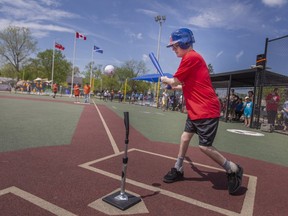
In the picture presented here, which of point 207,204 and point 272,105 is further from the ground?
point 272,105

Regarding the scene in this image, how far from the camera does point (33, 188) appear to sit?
327cm

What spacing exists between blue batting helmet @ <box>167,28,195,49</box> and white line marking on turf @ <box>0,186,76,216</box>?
2.70 metres

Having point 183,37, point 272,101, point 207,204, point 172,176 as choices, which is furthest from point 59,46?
point 207,204

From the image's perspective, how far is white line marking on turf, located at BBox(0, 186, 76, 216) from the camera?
274cm

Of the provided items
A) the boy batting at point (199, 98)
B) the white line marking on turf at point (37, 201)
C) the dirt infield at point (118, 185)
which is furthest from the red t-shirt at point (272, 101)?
the white line marking on turf at point (37, 201)

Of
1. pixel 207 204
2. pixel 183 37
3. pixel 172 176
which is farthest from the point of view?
pixel 172 176

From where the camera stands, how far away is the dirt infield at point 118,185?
2.93 m

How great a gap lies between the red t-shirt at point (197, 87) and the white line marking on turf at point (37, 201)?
6.86 feet

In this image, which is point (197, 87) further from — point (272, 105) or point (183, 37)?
point (272, 105)

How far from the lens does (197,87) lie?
3.65 meters

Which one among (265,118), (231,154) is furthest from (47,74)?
(231,154)

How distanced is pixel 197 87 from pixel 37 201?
2538 millimetres

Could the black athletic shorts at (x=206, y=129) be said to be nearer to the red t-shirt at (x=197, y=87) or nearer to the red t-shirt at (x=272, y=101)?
the red t-shirt at (x=197, y=87)

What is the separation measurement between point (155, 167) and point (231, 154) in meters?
2.51
